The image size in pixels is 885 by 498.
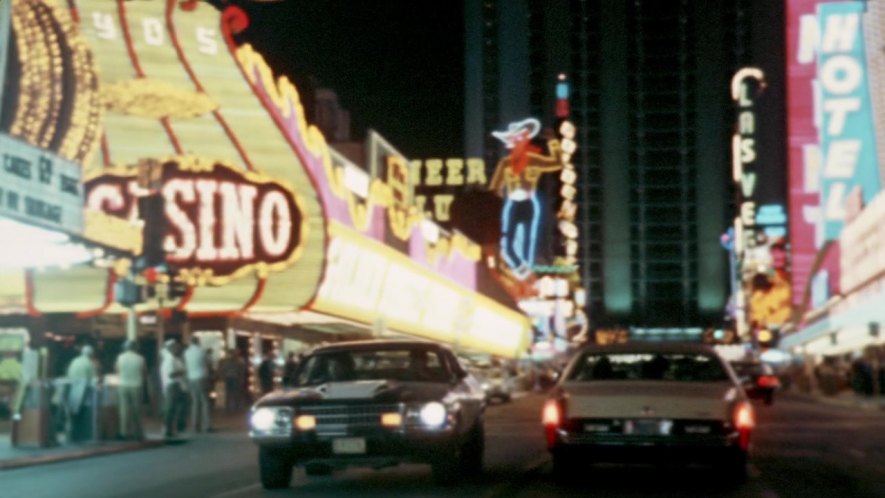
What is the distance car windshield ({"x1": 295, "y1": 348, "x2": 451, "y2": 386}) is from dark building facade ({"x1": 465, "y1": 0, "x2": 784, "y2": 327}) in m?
173

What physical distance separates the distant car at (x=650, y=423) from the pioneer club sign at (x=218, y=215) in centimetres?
2431

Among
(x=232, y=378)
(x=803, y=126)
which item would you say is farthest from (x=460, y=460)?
(x=803, y=126)

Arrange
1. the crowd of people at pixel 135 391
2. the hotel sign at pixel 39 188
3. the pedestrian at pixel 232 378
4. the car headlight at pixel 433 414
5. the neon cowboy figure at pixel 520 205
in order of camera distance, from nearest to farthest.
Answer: the car headlight at pixel 433 414 < the hotel sign at pixel 39 188 < the crowd of people at pixel 135 391 < the pedestrian at pixel 232 378 < the neon cowboy figure at pixel 520 205

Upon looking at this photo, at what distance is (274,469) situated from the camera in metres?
14.4

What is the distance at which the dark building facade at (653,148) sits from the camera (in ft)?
625

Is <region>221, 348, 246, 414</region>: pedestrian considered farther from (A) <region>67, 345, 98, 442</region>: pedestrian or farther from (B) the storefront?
(A) <region>67, 345, 98, 442</region>: pedestrian

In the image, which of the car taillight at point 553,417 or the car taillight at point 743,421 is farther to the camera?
the car taillight at point 553,417

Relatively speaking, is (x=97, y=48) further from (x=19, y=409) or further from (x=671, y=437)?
(x=671, y=437)

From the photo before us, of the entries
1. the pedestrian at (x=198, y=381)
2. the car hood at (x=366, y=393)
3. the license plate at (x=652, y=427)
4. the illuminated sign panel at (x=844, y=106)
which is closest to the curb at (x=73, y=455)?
the pedestrian at (x=198, y=381)

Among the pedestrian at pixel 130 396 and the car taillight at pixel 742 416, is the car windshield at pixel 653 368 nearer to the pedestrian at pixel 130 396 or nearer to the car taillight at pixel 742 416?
the car taillight at pixel 742 416

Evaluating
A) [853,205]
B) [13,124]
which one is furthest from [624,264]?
[13,124]

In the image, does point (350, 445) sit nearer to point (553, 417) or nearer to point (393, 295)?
point (553, 417)

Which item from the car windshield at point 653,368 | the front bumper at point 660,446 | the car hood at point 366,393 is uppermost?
the car windshield at point 653,368

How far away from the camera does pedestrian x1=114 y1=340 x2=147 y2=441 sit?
24.4m
